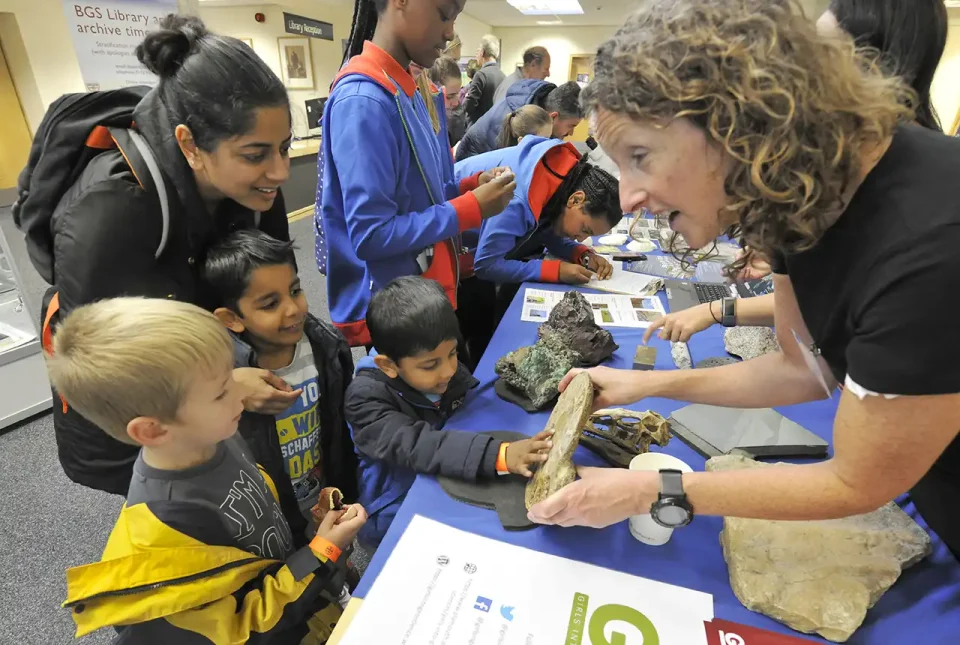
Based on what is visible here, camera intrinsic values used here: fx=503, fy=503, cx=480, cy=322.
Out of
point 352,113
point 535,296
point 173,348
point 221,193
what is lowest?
point 535,296

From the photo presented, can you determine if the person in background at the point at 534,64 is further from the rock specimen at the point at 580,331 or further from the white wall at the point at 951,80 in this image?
the white wall at the point at 951,80

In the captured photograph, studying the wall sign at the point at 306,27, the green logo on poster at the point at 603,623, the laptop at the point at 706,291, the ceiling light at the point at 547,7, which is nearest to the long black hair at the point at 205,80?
the green logo on poster at the point at 603,623

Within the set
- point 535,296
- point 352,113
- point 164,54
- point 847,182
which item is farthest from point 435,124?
point 847,182

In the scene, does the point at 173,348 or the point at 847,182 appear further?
the point at 173,348

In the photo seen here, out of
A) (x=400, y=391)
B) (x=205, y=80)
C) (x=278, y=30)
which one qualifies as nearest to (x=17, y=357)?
(x=205, y=80)

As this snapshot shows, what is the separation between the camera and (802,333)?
3.28ft

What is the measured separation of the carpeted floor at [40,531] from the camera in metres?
1.69

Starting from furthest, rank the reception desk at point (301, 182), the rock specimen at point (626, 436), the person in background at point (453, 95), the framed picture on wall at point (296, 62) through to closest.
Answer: the framed picture on wall at point (296, 62), the reception desk at point (301, 182), the person in background at point (453, 95), the rock specimen at point (626, 436)

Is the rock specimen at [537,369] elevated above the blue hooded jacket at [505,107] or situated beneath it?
situated beneath

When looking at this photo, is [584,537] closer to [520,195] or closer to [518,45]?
[520,195]

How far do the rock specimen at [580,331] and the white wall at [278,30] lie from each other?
23.1 ft

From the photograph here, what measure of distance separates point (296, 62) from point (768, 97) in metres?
9.82

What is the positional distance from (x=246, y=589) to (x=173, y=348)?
0.51 meters

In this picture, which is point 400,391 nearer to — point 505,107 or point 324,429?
point 324,429
